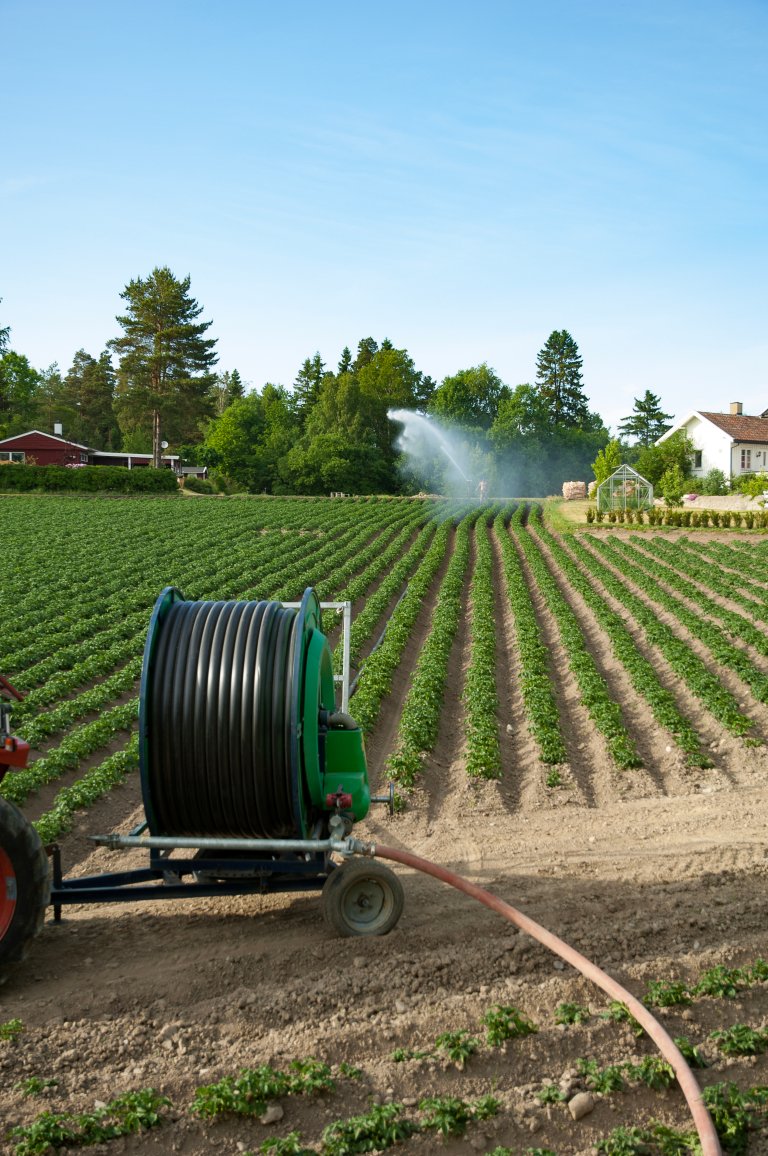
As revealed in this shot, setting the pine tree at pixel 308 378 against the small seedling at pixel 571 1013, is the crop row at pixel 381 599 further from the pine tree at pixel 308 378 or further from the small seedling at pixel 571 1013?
the pine tree at pixel 308 378

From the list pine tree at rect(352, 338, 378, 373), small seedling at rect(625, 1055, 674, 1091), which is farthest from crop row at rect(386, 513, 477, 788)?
pine tree at rect(352, 338, 378, 373)

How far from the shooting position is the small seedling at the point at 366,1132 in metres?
4.57

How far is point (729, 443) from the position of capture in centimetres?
6078

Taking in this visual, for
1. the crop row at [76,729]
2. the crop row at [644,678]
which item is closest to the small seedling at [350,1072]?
the crop row at [76,729]

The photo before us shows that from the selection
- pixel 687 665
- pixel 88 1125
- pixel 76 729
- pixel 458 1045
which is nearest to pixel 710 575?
pixel 687 665

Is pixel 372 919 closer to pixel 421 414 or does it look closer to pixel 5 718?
pixel 5 718

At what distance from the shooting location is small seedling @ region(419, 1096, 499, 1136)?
4.71 metres

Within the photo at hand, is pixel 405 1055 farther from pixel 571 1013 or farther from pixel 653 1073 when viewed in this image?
pixel 653 1073

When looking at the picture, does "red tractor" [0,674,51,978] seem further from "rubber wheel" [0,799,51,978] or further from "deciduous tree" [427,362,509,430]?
"deciduous tree" [427,362,509,430]

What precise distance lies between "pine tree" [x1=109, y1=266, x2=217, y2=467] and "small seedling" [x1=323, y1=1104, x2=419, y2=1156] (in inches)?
2830

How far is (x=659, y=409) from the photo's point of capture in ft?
360

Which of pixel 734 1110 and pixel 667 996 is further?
pixel 667 996

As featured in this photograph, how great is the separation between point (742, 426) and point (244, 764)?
62.4 metres

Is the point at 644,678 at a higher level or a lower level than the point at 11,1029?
higher
